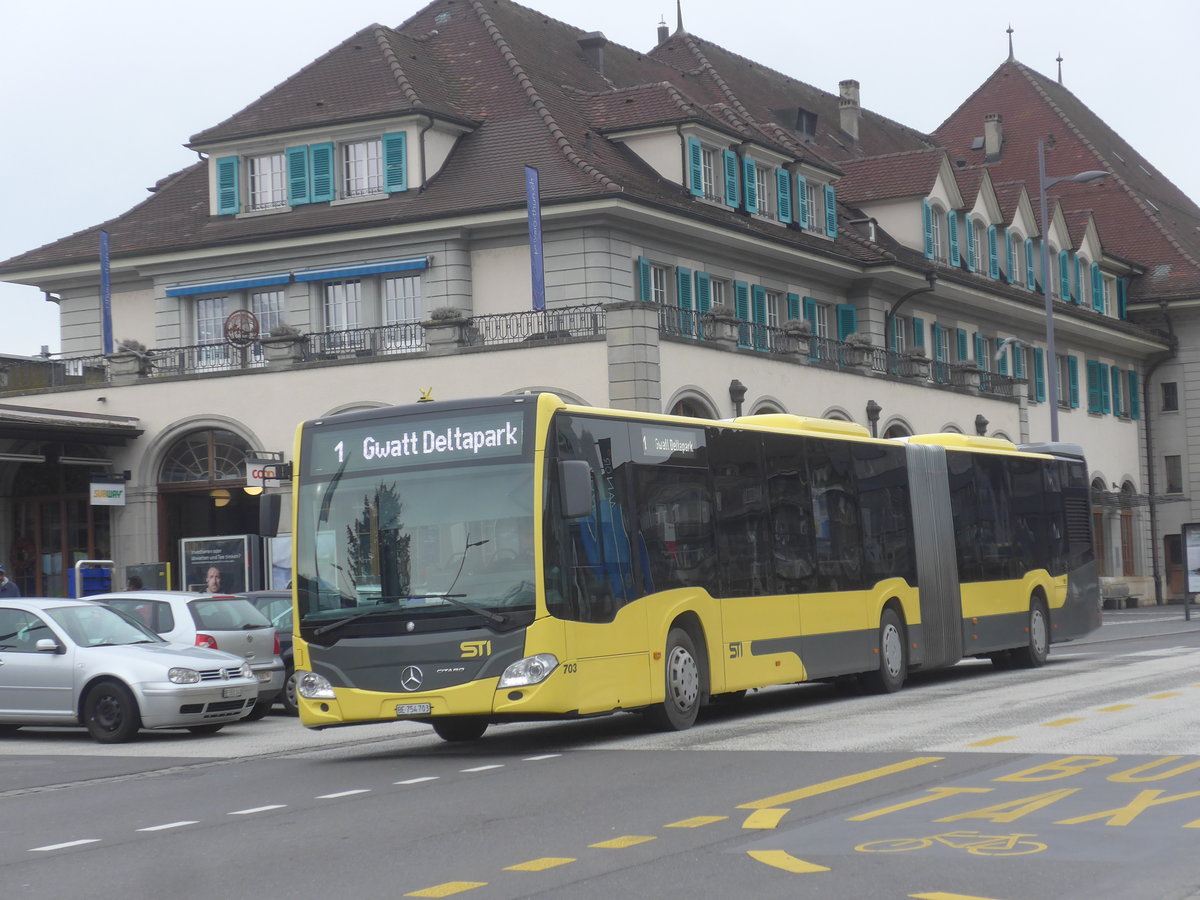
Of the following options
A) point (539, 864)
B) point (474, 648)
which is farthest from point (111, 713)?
point (539, 864)

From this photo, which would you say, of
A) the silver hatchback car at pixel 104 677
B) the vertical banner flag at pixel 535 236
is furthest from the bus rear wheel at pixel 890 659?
the vertical banner flag at pixel 535 236

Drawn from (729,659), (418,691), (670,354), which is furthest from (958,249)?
(418,691)

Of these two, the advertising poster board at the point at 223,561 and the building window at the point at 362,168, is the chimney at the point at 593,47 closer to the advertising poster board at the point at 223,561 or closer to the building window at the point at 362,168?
the building window at the point at 362,168

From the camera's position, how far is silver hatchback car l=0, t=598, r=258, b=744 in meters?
19.0

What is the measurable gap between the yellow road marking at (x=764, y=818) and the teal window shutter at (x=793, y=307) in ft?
114

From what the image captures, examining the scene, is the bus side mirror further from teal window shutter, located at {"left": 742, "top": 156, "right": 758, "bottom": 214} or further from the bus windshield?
teal window shutter, located at {"left": 742, "top": 156, "right": 758, "bottom": 214}

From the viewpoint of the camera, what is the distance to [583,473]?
15.6 m

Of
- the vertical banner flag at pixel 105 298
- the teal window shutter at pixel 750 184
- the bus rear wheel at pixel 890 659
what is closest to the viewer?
the bus rear wheel at pixel 890 659

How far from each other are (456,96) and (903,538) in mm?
22464

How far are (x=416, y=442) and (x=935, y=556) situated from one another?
9.87 metres

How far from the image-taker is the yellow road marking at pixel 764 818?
1062 cm

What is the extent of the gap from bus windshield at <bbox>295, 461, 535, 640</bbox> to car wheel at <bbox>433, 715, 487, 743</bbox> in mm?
2221

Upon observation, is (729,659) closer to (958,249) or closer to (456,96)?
(456,96)

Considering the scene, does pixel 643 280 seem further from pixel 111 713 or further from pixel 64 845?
pixel 64 845
